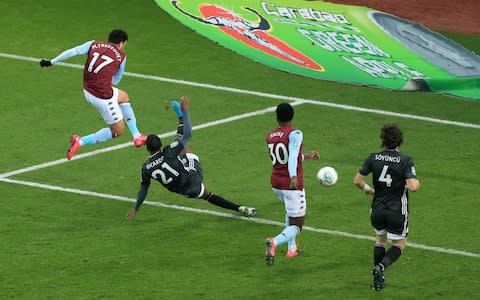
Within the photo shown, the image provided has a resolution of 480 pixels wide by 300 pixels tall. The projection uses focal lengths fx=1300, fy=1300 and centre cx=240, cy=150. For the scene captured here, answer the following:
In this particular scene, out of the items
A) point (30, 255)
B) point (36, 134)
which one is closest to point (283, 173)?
point (30, 255)

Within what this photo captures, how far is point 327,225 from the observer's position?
64.3 ft

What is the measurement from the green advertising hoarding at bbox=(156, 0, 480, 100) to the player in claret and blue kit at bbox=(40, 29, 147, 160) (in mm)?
7266

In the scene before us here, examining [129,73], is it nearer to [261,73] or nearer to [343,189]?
[261,73]

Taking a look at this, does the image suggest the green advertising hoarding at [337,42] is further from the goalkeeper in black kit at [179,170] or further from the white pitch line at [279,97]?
the goalkeeper in black kit at [179,170]

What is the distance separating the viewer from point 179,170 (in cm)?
1941

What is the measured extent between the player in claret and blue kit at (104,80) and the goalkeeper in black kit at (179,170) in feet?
8.64

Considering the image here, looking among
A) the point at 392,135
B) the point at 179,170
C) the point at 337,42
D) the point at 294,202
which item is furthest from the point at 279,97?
the point at 392,135

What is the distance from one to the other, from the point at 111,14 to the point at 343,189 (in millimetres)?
13495

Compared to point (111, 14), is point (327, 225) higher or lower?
higher

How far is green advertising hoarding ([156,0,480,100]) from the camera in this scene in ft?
93.1

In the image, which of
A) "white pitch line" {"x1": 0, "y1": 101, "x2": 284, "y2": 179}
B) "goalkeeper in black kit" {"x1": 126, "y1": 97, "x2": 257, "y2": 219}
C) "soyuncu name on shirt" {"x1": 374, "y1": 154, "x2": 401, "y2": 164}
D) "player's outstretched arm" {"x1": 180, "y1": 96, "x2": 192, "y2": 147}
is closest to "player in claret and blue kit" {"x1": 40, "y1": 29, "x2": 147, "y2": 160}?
"white pitch line" {"x1": 0, "y1": 101, "x2": 284, "y2": 179}

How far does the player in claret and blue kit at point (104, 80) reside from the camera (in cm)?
2205

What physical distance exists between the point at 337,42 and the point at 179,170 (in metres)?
11.8

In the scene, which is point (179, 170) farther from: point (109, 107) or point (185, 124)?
point (109, 107)
